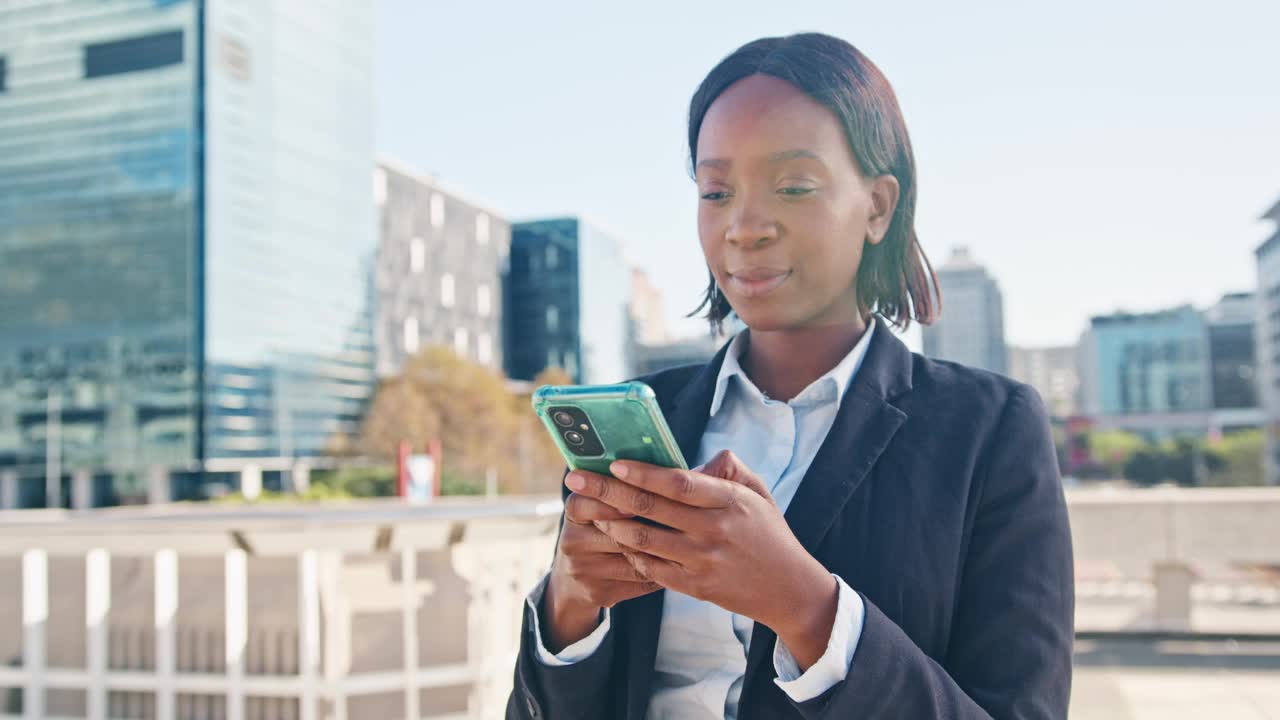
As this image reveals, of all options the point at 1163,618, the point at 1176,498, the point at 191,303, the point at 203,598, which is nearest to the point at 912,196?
the point at 203,598

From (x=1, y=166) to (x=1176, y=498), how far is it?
61.4m

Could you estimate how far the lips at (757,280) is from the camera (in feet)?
4.53

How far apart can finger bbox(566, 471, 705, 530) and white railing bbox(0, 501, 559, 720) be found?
3536 millimetres

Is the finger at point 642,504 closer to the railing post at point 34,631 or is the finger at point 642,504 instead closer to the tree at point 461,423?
the railing post at point 34,631

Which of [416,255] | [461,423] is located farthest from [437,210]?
[461,423]

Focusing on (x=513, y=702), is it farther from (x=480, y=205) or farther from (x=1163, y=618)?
(x=480, y=205)

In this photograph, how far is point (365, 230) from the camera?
58688 mm

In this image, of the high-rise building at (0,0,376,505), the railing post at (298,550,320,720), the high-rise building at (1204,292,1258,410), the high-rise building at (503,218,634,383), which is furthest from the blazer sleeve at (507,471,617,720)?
the high-rise building at (1204,292,1258,410)

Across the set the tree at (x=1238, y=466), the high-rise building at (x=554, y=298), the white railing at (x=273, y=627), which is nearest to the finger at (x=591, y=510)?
the white railing at (x=273, y=627)

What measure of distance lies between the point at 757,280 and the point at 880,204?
0.22m

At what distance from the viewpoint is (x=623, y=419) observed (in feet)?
3.34

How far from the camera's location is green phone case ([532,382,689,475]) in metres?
1.00

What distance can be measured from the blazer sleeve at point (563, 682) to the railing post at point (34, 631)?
3941 millimetres

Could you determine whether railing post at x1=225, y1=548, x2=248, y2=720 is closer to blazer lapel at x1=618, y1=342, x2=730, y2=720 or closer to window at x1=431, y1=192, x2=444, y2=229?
blazer lapel at x1=618, y1=342, x2=730, y2=720
